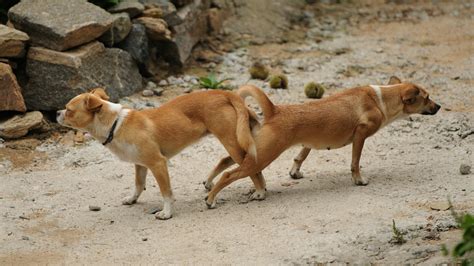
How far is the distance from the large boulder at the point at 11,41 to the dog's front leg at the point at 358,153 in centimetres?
502

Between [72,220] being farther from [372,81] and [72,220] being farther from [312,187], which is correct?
[372,81]

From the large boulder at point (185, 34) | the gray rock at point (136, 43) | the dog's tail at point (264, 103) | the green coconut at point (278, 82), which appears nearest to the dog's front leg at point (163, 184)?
the dog's tail at point (264, 103)

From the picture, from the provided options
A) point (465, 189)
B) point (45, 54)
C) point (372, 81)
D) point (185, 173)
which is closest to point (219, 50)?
point (372, 81)

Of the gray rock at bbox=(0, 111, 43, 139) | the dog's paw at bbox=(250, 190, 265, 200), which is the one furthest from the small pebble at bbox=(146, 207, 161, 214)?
the gray rock at bbox=(0, 111, 43, 139)

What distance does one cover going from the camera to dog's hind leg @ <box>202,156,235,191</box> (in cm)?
939

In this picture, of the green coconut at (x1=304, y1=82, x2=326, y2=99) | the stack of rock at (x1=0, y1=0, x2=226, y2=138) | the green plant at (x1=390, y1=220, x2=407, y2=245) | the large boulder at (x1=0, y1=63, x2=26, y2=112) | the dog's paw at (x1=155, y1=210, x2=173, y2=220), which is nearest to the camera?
the green plant at (x1=390, y1=220, x2=407, y2=245)

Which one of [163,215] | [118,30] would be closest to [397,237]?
[163,215]

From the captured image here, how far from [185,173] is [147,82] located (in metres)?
3.40

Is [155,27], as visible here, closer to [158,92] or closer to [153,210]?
[158,92]

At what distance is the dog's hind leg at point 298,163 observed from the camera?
9688 millimetres

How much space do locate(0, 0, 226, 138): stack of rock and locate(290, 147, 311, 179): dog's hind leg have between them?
12.1 ft

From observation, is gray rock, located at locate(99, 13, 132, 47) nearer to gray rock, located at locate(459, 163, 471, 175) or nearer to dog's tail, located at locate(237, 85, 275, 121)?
dog's tail, located at locate(237, 85, 275, 121)

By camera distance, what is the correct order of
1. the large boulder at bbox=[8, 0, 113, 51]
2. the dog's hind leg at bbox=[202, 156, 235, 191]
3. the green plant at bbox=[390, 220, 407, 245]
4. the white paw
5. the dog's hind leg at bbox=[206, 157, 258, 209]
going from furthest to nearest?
the large boulder at bbox=[8, 0, 113, 51], the dog's hind leg at bbox=[202, 156, 235, 191], the white paw, the dog's hind leg at bbox=[206, 157, 258, 209], the green plant at bbox=[390, 220, 407, 245]

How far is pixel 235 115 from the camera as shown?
8.81 m
